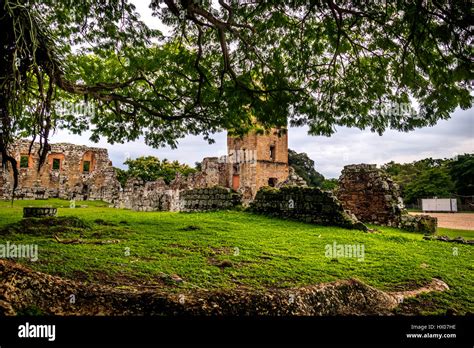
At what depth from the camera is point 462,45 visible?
14.0 feet

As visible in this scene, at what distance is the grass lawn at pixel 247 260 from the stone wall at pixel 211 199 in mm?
5888

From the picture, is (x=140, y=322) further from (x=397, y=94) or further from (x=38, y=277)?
(x=397, y=94)

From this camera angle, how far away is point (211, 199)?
52.4ft

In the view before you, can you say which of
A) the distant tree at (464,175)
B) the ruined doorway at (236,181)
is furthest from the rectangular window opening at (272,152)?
the distant tree at (464,175)

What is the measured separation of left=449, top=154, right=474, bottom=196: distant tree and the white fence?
2259mm

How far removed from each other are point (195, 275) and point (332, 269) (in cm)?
241

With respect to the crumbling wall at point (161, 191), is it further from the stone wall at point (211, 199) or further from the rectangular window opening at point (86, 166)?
the rectangular window opening at point (86, 166)

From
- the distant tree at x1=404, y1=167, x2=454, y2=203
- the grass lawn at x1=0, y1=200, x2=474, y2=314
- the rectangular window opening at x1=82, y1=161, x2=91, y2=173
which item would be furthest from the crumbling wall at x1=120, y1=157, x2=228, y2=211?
the distant tree at x1=404, y1=167, x2=454, y2=203

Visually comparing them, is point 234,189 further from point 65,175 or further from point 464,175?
point 464,175

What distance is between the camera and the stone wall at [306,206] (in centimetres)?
1170

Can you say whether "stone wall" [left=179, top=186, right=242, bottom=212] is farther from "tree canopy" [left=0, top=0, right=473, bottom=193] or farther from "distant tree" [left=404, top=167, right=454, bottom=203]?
"distant tree" [left=404, top=167, right=454, bottom=203]

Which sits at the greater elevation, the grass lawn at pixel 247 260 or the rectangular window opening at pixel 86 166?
the rectangular window opening at pixel 86 166

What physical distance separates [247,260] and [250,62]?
476 cm

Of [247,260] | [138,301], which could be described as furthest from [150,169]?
[138,301]
